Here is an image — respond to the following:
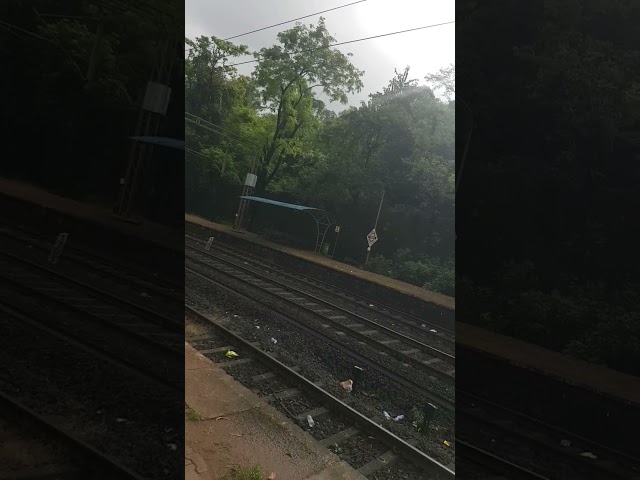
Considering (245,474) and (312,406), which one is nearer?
(245,474)

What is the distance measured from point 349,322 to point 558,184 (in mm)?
4392

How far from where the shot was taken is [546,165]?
15.1 feet

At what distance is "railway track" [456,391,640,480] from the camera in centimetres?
274

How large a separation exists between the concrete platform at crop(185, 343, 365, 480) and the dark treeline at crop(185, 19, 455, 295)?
0.56m

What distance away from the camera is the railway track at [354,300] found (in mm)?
1388

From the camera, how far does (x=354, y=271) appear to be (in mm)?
1391
